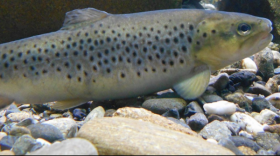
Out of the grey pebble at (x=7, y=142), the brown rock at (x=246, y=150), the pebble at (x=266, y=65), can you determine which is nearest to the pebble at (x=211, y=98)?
the brown rock at (x=246, y=150)

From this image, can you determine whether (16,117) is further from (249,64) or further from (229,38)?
(249,64)

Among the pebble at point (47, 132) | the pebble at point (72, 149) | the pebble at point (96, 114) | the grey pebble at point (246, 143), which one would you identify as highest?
the pebble at point (72, 149)

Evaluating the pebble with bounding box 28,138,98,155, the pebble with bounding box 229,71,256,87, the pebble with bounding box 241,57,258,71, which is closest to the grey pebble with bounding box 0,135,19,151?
the pebble with bounding box 28,138,98,155

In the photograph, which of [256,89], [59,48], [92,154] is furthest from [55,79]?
[256,89]

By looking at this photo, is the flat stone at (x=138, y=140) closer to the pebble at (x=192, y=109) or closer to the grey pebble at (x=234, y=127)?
the grey pebble at (x=234, y=127)

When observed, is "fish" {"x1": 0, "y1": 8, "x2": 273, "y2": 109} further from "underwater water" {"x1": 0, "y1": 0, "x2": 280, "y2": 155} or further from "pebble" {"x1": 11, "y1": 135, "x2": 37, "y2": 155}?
"pebble" {"x1": 11, "y1": 135, "x2": 37, "y2": 155}

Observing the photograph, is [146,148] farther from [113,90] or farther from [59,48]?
[59,48]

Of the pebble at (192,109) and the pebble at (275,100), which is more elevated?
the pebble at (192,109)
